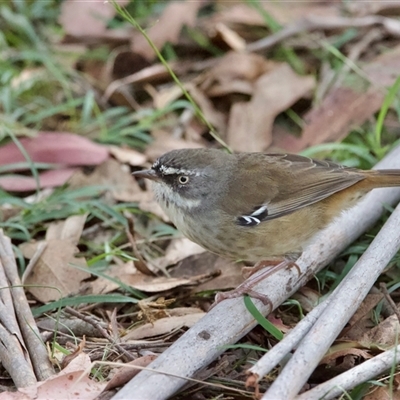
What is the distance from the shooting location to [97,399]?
351 centimetres

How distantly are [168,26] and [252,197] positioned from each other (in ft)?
11.3

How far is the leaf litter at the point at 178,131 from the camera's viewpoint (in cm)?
452

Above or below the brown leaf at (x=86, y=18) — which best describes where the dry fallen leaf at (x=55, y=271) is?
below

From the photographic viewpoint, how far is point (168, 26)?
25.0 ft

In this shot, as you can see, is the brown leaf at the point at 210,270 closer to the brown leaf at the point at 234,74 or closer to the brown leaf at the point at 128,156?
the brown leaf at the point at 128,156

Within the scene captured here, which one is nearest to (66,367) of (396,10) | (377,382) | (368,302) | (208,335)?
(208,335)

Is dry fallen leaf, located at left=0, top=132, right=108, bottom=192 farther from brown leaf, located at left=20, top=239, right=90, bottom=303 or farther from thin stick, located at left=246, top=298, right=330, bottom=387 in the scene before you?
thin stick, located at left=246, top=298, right=330, bottom=387

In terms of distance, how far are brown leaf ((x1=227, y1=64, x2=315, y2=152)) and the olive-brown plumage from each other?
167 cm

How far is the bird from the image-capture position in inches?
181

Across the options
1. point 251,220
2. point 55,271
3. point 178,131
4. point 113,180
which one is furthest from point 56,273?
point 178,131

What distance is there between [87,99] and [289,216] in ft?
10.2

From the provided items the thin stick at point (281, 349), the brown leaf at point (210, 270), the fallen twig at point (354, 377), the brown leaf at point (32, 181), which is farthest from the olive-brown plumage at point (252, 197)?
the brown leaf at point (32, 181)

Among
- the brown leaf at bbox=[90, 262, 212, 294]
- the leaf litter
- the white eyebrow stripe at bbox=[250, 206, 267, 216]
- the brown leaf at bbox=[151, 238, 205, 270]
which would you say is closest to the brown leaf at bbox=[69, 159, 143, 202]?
the leaf litter

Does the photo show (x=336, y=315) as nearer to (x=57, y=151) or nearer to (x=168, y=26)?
(x=57, y=151)
